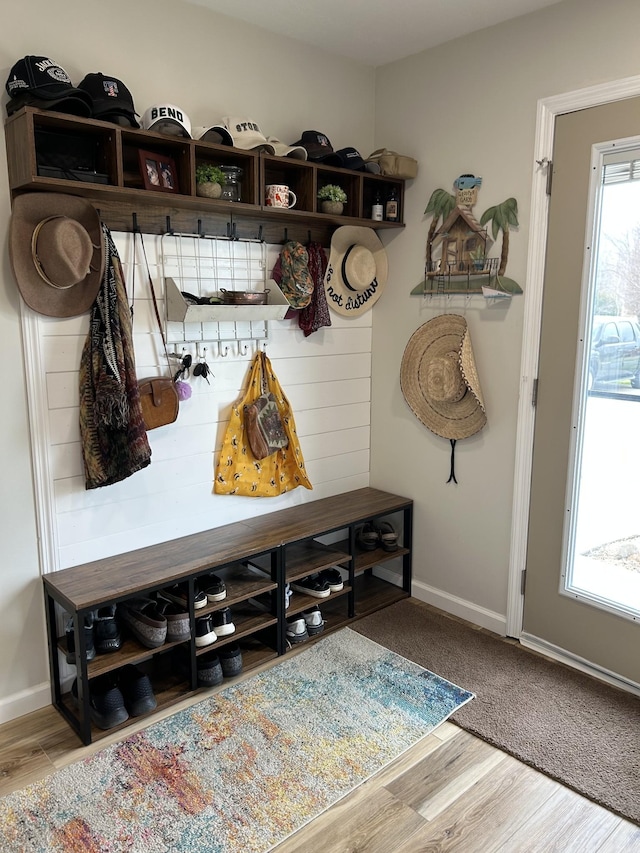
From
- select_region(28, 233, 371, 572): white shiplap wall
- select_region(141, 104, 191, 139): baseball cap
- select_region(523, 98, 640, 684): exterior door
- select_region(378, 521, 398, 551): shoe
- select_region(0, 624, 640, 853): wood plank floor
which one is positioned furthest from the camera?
select_region(378, 521, 398, 551): shoe

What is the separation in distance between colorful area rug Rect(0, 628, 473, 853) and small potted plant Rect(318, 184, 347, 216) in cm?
192

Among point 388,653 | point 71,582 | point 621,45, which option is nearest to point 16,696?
point 71,582

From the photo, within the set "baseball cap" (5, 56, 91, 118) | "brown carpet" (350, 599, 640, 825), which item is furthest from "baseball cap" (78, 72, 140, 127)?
"brown carpet" (350, 599, 640, 825)

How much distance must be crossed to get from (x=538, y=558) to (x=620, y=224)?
1.37 meters

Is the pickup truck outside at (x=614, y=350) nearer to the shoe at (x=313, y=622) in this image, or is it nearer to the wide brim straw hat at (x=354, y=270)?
the wide brim straw hat at (x=354, y=270)

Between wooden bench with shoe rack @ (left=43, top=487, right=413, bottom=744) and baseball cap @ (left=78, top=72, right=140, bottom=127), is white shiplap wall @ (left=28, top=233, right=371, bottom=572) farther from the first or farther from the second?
A: baseball cap @ (left=78, top=72, right=140, bottom=127)

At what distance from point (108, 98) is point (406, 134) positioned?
1504 mm

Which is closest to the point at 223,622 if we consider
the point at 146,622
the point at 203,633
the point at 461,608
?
the point at 203,633

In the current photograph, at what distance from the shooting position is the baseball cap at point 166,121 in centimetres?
225

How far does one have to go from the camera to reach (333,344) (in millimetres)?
3240

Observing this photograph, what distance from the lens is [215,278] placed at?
2723 mm

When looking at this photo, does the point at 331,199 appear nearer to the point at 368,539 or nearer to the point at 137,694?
the point at 368,539

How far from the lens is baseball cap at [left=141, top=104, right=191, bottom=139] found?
2248 mm

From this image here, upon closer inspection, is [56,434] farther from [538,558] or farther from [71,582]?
[538,558]
